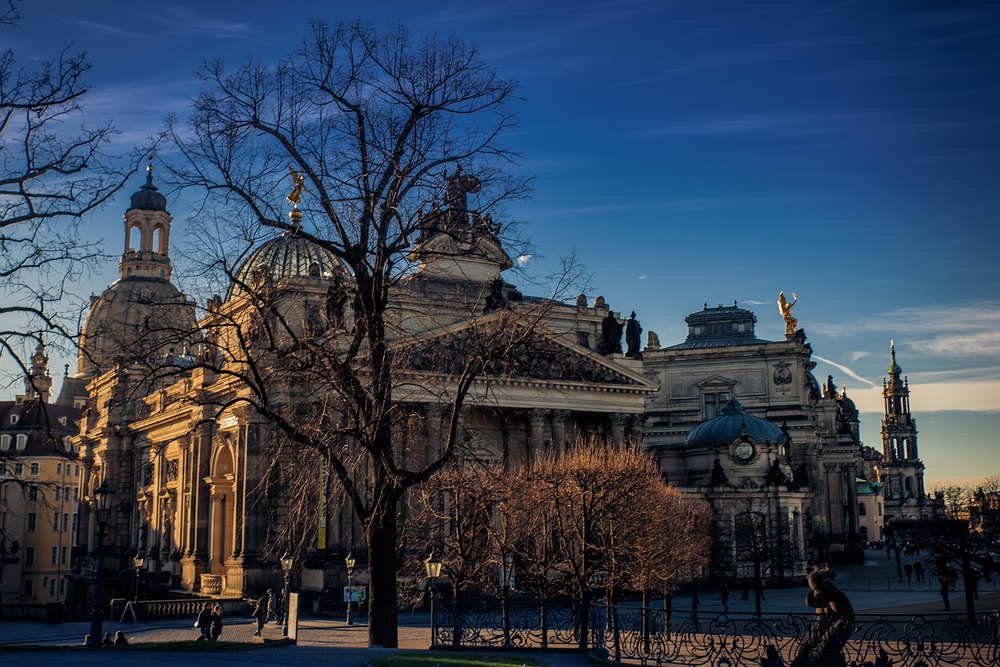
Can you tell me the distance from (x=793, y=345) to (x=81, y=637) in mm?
56038

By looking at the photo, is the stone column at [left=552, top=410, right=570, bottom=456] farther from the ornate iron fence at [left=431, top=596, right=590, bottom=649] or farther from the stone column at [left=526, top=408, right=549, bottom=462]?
the ornate iron fence at [left=431, top=596, right=590, bottom=649]

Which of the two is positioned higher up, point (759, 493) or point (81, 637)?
point (759, 493)

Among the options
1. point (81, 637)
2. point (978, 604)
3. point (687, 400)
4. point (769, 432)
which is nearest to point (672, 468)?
point (769, 432)

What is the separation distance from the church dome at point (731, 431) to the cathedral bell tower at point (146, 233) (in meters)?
62.5

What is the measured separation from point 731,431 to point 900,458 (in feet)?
389

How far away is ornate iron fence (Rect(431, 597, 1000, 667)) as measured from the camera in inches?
647

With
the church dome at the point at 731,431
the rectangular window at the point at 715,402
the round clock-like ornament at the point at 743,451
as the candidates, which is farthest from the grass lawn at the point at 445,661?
the rectangular window at the point at 715,402

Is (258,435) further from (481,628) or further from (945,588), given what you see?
(945,588)

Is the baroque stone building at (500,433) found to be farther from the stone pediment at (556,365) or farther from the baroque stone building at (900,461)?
the baroque stone building at (900,461)

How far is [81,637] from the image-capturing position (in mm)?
38562

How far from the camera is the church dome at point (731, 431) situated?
202ft

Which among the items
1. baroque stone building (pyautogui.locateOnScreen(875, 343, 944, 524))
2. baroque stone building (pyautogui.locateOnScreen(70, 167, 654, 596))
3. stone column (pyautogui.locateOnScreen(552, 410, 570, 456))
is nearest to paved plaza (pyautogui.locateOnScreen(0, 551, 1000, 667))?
baroque stone building (pyautogui.locateOnScreen(70, 167, 654, 596))

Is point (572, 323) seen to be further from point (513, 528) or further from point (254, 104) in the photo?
point (254, 104)

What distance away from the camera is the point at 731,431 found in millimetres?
62219
